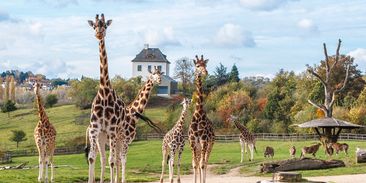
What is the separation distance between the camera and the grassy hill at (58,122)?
215 feet

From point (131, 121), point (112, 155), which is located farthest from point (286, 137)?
point (112, 155)

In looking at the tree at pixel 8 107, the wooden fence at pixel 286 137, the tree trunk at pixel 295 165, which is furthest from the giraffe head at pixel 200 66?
the tree at pixel 8 107

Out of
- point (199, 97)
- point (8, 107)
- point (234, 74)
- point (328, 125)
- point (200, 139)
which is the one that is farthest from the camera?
point (234, 74)

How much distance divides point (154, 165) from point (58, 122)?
45115mm

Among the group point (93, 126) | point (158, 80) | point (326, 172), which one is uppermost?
point (158, 80)

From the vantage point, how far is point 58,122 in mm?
78000

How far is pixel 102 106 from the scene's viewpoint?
1545 cm

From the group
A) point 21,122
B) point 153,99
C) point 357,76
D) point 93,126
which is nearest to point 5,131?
point 21,122

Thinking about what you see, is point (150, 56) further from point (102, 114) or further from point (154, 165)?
point (102, 114)

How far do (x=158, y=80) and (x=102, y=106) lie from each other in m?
5.89

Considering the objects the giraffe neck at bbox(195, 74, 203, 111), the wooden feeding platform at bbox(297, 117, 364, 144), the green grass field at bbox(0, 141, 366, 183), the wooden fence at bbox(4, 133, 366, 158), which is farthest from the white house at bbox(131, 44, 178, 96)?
the giraffe neck at bbox(195, 74, 203, 111)

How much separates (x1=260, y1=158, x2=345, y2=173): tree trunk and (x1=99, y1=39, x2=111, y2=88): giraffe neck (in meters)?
12.9

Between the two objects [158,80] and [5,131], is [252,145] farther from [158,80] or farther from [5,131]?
[5,131]

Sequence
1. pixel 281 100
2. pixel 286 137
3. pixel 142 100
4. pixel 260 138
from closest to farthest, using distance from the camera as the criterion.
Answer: pixel 142 100 → pixel 286 137 → pixel 260 138 → pixel 281 100
